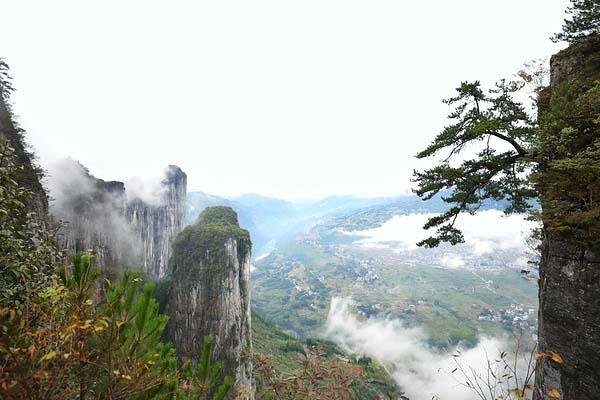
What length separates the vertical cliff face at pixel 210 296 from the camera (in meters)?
56.6

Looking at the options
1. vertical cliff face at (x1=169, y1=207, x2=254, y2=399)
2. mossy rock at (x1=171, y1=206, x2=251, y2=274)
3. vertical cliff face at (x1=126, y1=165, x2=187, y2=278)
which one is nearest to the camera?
vertical cliff face at (x1=169, y1=207, x2=254, y2=399)

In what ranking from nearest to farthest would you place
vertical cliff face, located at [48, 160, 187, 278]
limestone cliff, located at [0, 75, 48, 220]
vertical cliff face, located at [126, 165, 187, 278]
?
limestone cliff, located at [0, 75, 48, 220], vertical cliff face, located at [48, 160, 187, 278], vertical cliff face, located at [126, 165, 187, 278]

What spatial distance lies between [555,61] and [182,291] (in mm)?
60493

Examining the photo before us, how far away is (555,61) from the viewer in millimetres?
10938

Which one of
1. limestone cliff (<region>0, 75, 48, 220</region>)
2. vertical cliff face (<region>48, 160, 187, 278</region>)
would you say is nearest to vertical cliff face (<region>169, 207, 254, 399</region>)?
vertical cliff face (<region>48, 160, 187, 278</region>)

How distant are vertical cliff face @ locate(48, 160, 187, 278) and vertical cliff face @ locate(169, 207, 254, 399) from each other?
34.9 feet

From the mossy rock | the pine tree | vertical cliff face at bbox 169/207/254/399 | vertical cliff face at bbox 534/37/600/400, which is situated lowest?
vertical cliff face at bbox 169/207/254/399

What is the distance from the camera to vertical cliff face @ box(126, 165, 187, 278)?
70125mm

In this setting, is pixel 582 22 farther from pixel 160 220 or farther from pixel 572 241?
pixel 160 220

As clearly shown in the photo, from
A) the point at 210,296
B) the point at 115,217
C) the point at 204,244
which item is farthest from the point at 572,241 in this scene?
the point at 115,217

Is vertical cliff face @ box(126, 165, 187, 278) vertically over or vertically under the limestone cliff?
under

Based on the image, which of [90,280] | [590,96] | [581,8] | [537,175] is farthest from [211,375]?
[581,8]

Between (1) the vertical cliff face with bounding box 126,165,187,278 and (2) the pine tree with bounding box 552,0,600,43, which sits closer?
(2) the pine tree with bounding box 552,0,600,43

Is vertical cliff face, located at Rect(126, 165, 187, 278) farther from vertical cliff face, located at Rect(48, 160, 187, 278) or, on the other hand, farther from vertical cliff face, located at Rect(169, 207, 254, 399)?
vertical cliff face, located at Rect(169, 207, 254, 399)
